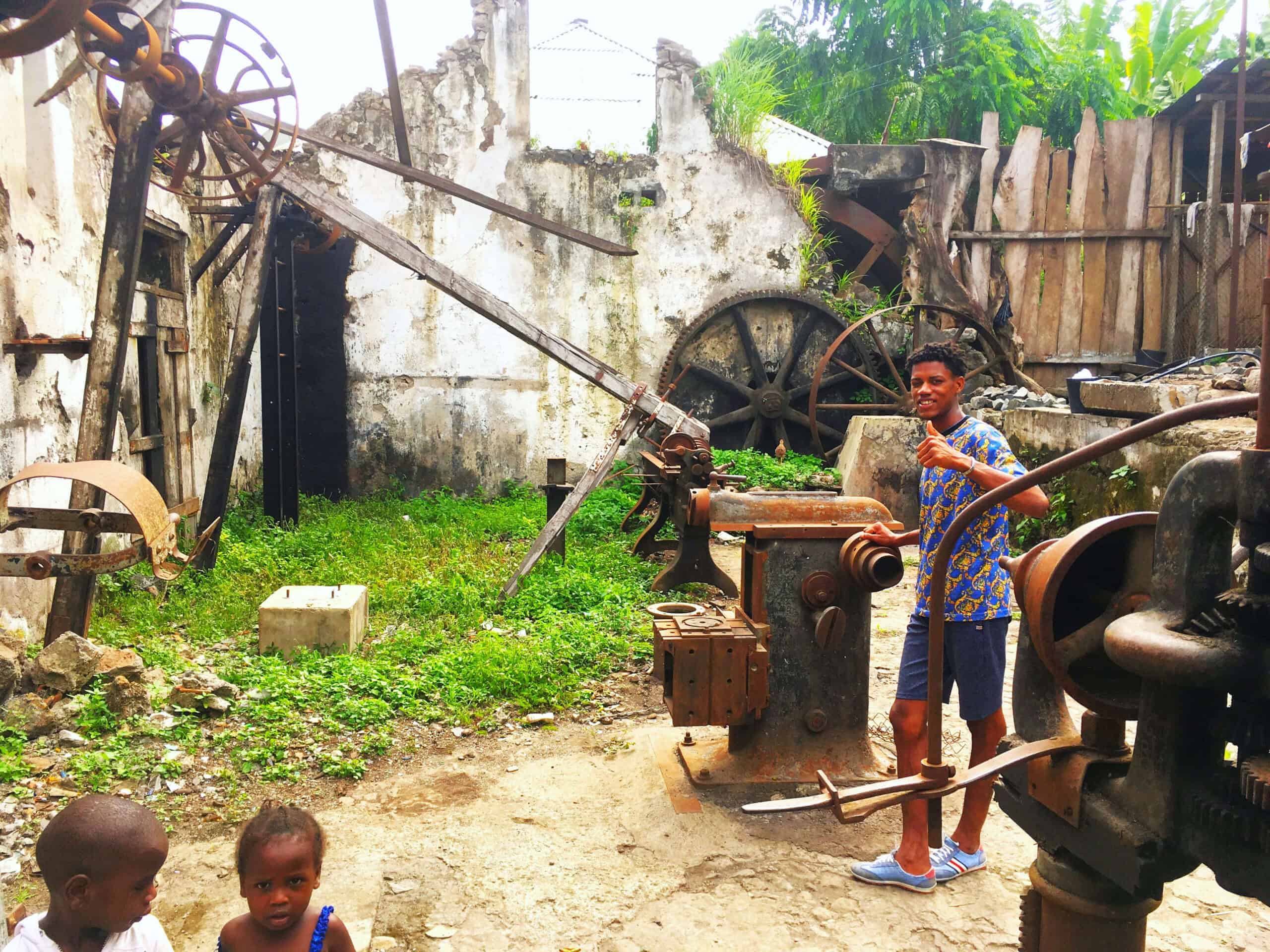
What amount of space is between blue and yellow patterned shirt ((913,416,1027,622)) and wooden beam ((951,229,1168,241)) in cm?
825

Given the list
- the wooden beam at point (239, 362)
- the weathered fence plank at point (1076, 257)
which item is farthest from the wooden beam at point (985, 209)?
the wooden beam at point (239, 362)

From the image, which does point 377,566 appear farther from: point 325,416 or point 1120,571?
point 1120,571

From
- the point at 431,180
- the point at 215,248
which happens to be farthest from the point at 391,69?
the point at 215,248

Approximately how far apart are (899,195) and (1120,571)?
33.8 ft

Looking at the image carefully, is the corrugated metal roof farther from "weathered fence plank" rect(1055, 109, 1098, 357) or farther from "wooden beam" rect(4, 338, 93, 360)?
"wooden beam" rect(4, 338, 93, 360)

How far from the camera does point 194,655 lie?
202 inches

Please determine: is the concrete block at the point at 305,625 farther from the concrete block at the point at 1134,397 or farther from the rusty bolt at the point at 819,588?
the concrete block at the point at 1134,397

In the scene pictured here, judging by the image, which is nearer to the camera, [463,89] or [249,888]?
[249,888]

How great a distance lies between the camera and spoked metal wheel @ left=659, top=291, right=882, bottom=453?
10703 millimetres

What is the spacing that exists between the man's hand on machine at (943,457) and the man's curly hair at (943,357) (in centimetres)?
31

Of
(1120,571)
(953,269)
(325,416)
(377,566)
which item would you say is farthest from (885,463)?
(1120,571)

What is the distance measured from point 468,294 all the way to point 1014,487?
5.47m

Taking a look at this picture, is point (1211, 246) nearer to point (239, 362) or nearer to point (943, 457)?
point (943, 457)

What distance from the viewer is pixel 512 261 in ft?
34.7
